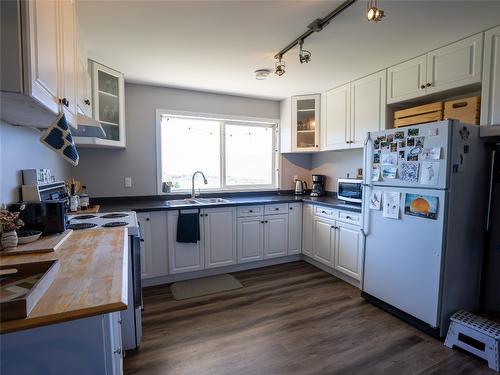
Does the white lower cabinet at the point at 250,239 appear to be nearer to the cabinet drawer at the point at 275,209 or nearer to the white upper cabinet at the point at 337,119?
the cabinet drawer at the point at 275,209

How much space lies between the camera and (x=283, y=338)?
2016mm

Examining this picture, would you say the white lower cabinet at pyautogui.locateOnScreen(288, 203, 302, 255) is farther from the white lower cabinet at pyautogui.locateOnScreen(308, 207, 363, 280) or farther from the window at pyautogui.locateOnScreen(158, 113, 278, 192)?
the window at pyautogui.locateOnScreen(158, 113, 278, 192)

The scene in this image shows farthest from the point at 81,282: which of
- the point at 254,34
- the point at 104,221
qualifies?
the point at 254,34

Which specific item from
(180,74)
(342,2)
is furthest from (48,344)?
(180,74)

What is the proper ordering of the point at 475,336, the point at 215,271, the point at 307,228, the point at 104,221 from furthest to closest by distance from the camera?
the point at 307,228
the point at 215,271
the point at 104,221
the point at 475,336

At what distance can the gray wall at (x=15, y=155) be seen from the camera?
144cm

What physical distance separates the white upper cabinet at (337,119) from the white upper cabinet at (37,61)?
278cm

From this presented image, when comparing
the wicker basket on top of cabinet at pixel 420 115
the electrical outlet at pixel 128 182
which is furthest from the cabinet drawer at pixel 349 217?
the electrical outlet at pixel 128 182

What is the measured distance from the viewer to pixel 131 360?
1.77m

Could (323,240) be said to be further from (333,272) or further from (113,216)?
(113,216)

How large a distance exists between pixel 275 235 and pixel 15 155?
2.70 m

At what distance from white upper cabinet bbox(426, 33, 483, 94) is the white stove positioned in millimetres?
2728

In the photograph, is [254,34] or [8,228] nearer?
[8,228]

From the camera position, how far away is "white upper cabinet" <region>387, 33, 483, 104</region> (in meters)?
2.04
